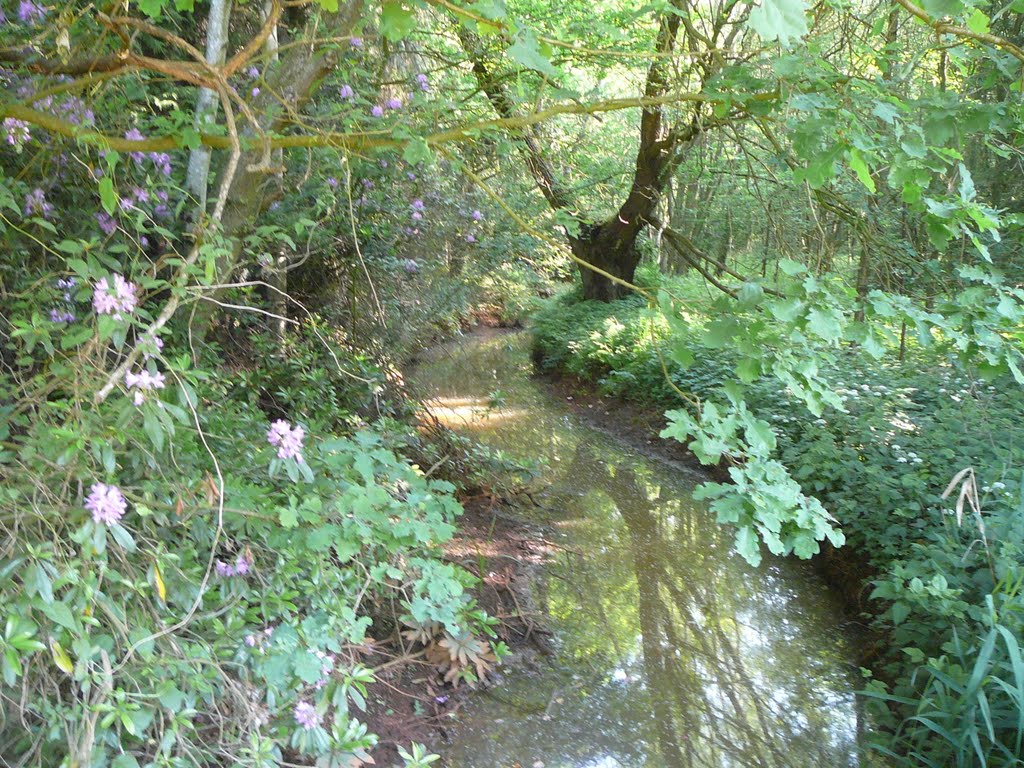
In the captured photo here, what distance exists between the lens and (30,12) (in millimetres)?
3496

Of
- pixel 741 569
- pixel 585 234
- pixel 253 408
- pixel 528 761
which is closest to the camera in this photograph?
pixel 528 761

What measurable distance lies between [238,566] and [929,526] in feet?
12.5

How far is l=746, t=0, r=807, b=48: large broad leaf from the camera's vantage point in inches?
48.4

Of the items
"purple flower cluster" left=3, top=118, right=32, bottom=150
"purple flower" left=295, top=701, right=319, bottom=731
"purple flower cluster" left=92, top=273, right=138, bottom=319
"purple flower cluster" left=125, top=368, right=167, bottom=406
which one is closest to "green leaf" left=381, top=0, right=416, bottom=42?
"purple flower cluster" left=92, top=273, right=138, bottom=319

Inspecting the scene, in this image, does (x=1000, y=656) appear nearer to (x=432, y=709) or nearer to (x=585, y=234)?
(x=432, y=709)

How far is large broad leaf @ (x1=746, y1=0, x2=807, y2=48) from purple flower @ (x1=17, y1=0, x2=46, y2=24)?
354 centimetres

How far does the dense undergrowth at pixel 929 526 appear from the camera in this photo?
3164 mm

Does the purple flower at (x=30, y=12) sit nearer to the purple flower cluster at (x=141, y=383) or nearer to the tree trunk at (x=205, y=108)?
the tree trunk at (x=205, y=108)

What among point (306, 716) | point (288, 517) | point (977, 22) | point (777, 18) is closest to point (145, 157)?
point (288, 517)

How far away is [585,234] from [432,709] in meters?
8.01

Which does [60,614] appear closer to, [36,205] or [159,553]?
[159,553]

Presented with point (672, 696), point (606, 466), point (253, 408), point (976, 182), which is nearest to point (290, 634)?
point (253, 408)

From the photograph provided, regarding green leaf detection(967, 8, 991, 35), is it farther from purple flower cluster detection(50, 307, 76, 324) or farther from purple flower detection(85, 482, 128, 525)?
purple flower cluster detection(50, 307, 76, 324)

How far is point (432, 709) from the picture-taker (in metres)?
3.69
